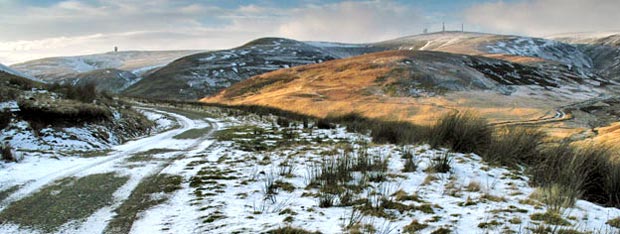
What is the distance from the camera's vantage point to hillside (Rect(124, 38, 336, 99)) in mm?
115688

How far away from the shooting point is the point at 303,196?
675cm

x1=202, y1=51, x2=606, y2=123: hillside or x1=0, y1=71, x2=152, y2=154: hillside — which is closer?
x1=0, y1=71, x2=152, y2=154: hillside

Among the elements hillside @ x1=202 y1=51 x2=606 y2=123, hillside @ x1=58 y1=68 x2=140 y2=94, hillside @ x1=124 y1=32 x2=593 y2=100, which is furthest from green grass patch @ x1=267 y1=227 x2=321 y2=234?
hillside @ x1=58 y1=68 x2=140 y2=94

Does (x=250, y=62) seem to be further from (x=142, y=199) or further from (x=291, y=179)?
(x=142, y=199)

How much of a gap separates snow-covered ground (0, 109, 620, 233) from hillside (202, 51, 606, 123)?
3054 cm

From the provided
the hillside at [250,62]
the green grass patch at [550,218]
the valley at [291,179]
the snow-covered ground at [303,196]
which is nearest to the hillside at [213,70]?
the hillside at [250,62]

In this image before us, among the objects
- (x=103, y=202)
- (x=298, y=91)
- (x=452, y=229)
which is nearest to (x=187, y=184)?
(x=103, y=202)

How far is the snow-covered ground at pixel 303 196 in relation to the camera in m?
5.20

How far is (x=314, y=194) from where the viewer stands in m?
6.83

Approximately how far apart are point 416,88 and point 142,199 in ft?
181

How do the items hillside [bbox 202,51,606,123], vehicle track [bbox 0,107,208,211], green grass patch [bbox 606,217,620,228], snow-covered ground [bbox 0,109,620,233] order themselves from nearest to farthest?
1. green grass patch [bbox 606,217,620,228]
2. snow-covered ground [bbox 0,109,620,233]
3. vehicle track [bbox 0,107,208,211]
4. hillside [bbox 202,51,606,123]

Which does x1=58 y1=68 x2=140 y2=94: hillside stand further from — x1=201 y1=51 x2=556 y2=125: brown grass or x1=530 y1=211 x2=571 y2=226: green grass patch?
x1=530 y1=211 x2=571 y2=226: green grass patch

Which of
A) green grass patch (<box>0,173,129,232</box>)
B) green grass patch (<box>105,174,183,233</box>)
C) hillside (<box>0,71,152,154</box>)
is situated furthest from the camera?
hillside (<box>0,71,152,154</box>)

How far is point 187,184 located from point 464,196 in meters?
5.14
